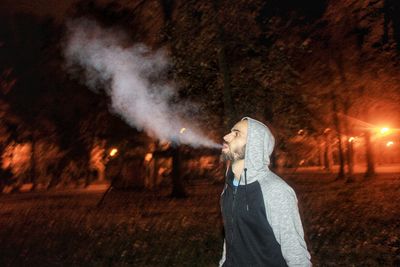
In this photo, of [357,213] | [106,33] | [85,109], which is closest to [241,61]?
[106,33]

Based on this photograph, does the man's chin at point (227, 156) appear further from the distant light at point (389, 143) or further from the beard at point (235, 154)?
the distant light at point (389, 143)

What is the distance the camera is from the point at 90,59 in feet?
Result: 46.7

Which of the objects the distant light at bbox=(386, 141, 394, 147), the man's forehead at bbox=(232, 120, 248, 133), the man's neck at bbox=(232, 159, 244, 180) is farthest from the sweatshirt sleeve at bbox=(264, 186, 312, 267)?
the distant light at bbox=(386, 141, 394, 147)

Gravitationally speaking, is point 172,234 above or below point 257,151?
below

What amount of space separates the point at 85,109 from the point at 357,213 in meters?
8.83

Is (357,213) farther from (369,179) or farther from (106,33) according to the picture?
(369,179)

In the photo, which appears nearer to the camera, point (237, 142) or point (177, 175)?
point (237, 142)

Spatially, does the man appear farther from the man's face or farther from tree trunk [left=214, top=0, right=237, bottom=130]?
tree trunk [left=214, top=0, right=237, bottom=130]

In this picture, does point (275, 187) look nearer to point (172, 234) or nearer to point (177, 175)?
point (172, 234)

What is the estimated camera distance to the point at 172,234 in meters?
12.2

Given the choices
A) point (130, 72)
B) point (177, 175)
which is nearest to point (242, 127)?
point (130, 72)

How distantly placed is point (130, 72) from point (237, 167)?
334 inches

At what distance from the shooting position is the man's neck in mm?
3504

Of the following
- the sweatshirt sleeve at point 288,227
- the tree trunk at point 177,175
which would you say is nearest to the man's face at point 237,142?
the sweatshirt sleeve at point 288,227
